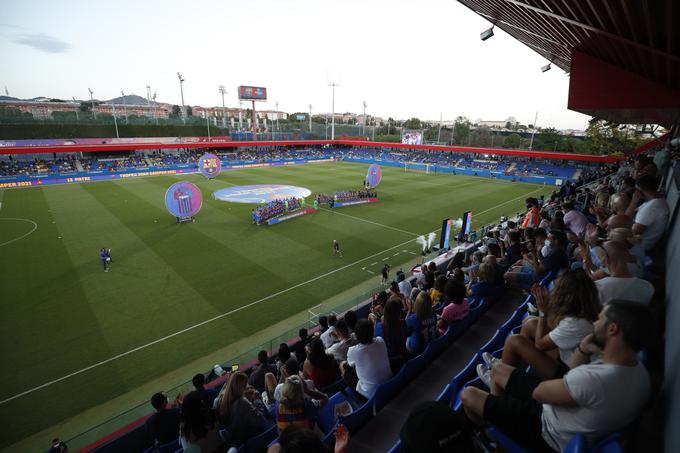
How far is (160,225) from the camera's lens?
915 inches

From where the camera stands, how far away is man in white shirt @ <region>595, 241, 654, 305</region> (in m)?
3.63

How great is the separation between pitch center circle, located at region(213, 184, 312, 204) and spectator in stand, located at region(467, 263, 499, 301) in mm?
24839

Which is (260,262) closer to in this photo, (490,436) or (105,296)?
(105,296)

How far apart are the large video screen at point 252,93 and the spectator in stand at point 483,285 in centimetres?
7061

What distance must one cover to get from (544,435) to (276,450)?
2.07m

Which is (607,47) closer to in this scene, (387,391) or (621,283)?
(621,283)

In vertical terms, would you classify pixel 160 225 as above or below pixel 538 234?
below

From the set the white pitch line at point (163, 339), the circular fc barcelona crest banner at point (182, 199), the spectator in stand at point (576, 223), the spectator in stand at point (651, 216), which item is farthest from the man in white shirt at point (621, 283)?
the circular fc barcelona crest banner at point (182, 199)

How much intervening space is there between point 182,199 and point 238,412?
20914mm

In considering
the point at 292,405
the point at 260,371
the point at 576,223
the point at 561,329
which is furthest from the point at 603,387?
the point at 576,223

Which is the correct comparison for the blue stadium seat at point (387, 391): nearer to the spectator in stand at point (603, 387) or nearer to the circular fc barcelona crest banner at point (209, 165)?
the spectator in stand at point (603, 387)

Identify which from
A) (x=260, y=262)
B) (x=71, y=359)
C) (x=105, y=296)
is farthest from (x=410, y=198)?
(x=71, y=359)

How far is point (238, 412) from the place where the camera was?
4.36 meters

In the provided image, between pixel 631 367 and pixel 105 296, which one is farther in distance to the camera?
pixel 105 296
